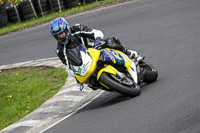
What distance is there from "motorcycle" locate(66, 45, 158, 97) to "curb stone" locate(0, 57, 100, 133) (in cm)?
107

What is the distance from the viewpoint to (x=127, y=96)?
755 cm

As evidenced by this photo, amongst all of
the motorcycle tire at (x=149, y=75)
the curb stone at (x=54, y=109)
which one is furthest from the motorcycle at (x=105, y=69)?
the curb stone at (x=54, y=109)

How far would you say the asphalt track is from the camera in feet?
19.1

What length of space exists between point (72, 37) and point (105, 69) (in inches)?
33.4

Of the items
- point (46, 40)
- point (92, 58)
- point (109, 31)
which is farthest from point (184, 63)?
point (46, 40)

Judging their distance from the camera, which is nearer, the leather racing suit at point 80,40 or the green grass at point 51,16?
the leather racing suit at point 80,40

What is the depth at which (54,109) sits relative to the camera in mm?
8367

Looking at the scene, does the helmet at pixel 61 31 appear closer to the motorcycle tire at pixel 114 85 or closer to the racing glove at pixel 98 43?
the racing glove at pixel 98 43

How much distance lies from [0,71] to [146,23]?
4983 mm

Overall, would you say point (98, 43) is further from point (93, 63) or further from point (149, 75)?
point (149, 75)

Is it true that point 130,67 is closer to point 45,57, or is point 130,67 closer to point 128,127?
point 128,127

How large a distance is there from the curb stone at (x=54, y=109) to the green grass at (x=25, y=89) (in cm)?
41

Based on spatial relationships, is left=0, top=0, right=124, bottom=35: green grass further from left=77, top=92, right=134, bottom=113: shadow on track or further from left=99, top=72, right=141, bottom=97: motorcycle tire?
left=99, top=72, right=141, bottom=97: motorcycle tire

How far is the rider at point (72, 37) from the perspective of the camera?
23.3ft
